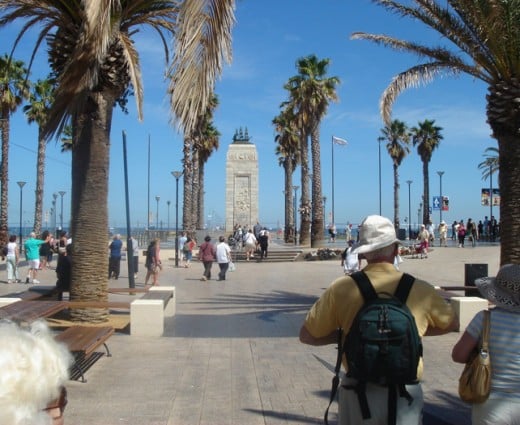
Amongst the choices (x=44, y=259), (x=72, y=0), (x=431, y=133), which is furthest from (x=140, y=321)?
(x=431, y=133)

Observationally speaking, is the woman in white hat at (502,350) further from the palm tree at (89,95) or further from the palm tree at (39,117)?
the palm tree at (39,117)

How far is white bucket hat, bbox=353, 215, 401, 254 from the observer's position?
10.5 ft

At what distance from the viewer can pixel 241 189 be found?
178ft

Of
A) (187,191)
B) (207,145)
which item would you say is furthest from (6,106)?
(207,145)

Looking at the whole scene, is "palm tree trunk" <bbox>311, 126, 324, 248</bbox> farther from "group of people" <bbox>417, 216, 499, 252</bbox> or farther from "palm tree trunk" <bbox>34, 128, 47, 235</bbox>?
"palm tree trunk" <bbox>34, 128, 47, 235</bbox>

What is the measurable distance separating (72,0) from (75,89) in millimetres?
1609

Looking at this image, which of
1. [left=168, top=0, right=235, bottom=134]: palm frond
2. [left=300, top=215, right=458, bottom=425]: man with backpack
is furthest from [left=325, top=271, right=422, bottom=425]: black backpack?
[left=168, top=0, right=235, bottom=134]: palm frond

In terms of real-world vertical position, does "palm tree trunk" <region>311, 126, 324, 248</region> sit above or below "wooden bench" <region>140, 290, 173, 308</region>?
above

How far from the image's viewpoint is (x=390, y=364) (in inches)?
112

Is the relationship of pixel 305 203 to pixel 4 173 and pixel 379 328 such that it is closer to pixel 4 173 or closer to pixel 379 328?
pixel 4 173

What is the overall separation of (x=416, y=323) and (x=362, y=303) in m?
0.30

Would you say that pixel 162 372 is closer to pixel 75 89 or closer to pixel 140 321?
pixel 140 321

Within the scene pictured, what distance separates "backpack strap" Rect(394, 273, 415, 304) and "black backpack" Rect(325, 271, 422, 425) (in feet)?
0.20

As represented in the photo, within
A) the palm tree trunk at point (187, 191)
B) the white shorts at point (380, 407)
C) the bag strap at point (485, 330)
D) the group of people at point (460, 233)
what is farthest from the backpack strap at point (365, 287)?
the palm tree trunk at point (187, 191)
